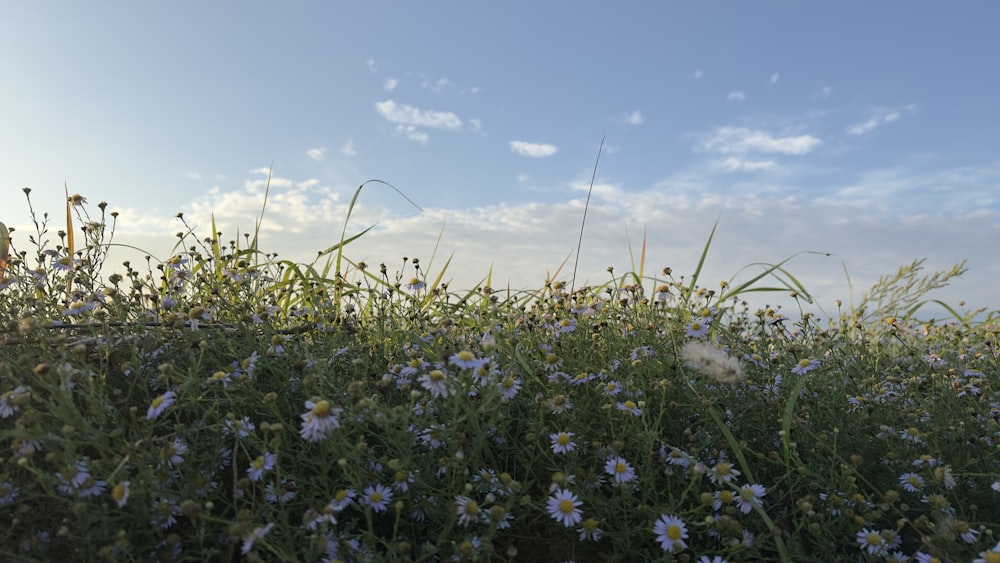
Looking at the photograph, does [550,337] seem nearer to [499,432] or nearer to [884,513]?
[499,432]

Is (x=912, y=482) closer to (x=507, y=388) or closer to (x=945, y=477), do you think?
(x=945, y=477)

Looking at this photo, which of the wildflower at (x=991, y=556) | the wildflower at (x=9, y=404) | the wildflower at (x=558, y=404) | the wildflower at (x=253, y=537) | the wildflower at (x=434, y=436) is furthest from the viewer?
the wildflower at (x=558, y=404)

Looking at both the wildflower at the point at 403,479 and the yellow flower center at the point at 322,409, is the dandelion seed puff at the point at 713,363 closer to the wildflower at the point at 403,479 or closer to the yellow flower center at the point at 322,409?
the wildflower at the point at 403,479

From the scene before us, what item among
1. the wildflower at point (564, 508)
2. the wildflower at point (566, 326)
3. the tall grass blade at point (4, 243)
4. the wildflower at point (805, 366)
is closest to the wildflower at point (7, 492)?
the wildflower at point (564, 508)

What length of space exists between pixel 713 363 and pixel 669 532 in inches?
28.5

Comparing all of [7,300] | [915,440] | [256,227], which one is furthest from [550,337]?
[256,227]

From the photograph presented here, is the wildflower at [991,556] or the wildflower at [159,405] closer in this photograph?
the wildflower at [991,556]

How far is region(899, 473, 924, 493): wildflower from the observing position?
7.43ft

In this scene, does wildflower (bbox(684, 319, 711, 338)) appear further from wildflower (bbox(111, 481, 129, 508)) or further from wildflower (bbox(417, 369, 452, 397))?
wildflower (bbox(111, 481, 129, 508))

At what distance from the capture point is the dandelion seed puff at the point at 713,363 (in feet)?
7.84

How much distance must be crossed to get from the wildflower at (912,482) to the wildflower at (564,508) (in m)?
1.16

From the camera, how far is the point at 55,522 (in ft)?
6.60

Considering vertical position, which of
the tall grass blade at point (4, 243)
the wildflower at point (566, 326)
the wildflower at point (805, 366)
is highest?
the tall grass blade at point (4, 243)

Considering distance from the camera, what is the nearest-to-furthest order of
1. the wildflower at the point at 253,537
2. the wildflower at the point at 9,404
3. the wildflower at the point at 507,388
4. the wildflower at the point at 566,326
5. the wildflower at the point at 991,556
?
the wildflower at the point at 253,537
the wildflower at the point at 991,556
the wildflower at the point at 9,404
the wildflower at the point at 507,388
the wildflower at the point at 566,326
